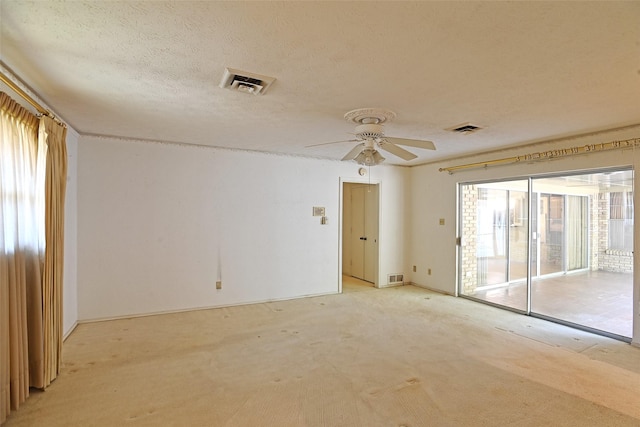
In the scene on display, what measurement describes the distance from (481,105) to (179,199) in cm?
385

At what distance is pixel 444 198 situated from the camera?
228 inches

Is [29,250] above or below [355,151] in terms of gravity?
below

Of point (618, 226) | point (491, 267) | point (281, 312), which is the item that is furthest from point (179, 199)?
point (618, 226)

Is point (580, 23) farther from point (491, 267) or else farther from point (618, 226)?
point (491, 267)

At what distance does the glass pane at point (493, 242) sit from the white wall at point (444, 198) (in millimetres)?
205

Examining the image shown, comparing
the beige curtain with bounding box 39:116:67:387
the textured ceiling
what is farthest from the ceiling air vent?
the beige curtain with bounding box 39:116:67:387

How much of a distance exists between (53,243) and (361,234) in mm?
5153

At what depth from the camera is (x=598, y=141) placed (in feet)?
12.3

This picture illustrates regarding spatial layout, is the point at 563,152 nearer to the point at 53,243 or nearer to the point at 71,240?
the point at 53,243

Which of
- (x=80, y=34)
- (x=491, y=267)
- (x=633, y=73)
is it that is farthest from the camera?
(x=491, y=267)

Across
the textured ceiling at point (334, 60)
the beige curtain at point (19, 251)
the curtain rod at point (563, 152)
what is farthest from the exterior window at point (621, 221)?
the beige curtain at point (19, 251)

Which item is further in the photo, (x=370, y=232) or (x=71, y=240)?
(x=370, y=232)

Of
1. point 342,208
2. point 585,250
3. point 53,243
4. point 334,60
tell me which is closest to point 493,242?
point 585,250

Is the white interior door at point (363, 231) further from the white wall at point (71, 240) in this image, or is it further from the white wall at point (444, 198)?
the white wall at point (71, 240)
